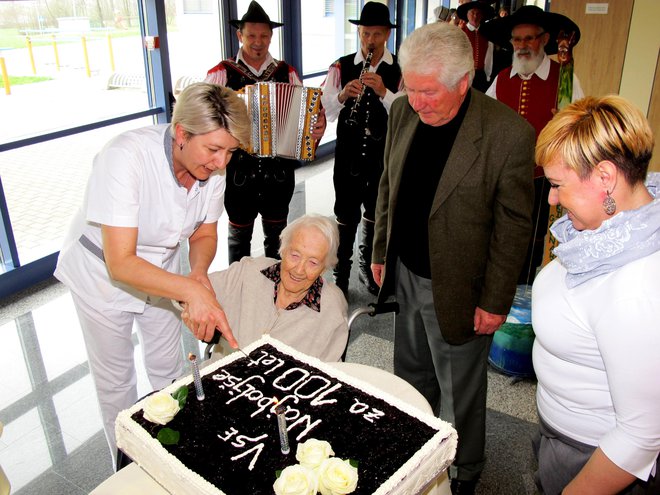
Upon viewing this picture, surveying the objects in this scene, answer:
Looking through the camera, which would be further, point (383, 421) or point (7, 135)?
point (7, 135)

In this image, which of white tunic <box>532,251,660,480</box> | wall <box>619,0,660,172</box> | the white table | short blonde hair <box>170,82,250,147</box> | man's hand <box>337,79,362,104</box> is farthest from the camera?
wall <box>619,0,660,172</box>

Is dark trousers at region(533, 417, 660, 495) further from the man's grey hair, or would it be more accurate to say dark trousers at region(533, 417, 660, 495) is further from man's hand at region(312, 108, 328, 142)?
man's hand at region(312, 108, 328, 142)

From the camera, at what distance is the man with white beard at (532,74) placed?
315 centimetres

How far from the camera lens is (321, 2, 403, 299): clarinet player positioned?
3459mm

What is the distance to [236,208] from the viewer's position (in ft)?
11.5

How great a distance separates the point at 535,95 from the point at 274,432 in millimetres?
2671

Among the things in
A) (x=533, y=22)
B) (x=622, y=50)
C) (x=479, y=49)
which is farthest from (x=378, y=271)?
(x=479, y=49)

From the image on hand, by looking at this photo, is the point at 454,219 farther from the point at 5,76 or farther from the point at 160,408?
the point at 5,76

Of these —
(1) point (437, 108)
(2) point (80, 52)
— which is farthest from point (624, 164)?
(2) point (80, 52)

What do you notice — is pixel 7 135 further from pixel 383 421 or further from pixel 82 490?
pixel 383 421

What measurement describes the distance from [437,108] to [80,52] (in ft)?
12.1

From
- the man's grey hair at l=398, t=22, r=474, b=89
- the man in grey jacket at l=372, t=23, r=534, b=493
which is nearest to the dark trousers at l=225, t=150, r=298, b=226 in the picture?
the man in grey jacket at l=372, t=23, r=534, b=493

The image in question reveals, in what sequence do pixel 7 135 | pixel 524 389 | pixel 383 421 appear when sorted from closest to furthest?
1. pixel 383 421
2. pixel 524 389
3. pixel 7 135

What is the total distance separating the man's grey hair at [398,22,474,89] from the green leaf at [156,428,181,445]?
131 cm
